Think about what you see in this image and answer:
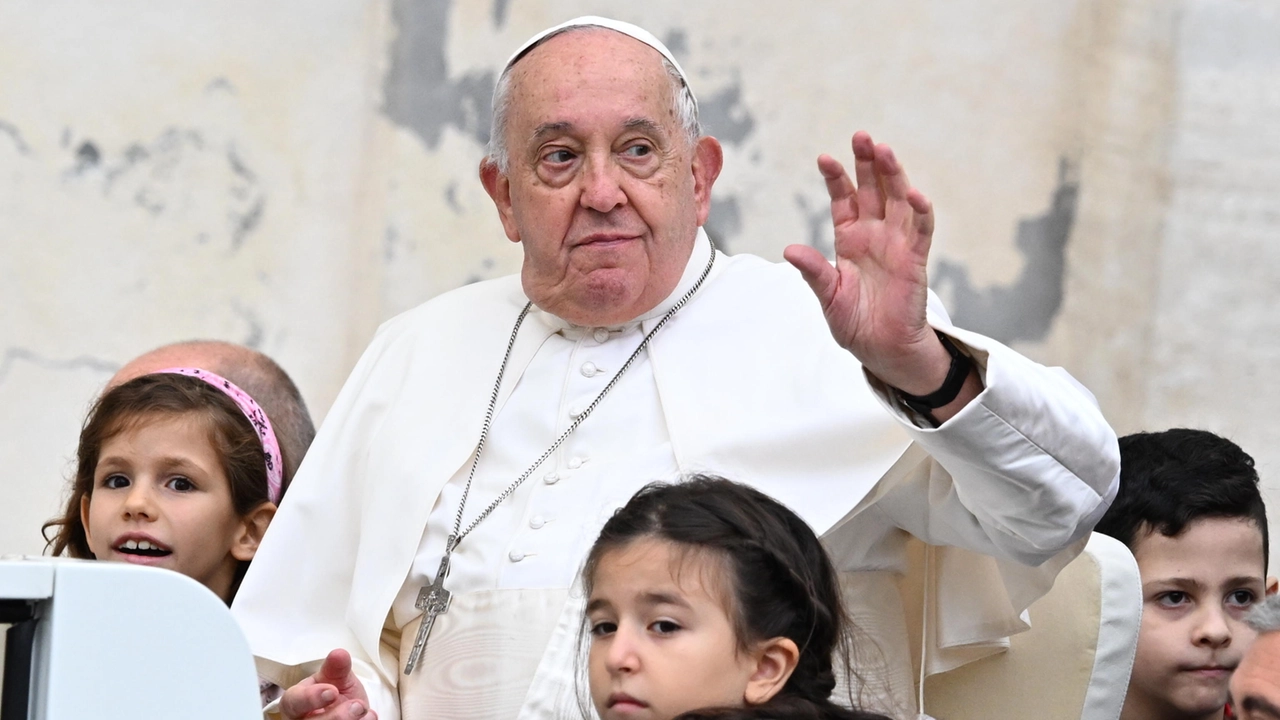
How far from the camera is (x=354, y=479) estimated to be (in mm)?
Answer: 3732

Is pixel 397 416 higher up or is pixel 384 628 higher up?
pixel 397 416

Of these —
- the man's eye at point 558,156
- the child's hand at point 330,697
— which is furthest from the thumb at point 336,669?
the man's eye at point 558,156

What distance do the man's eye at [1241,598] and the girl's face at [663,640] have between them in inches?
53.3

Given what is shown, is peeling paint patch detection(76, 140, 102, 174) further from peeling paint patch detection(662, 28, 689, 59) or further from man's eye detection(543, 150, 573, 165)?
man's eye detection(543, 150, 573, 165)

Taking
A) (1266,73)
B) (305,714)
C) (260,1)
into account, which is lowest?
(305,714)

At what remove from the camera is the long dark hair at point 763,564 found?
98.9 inches

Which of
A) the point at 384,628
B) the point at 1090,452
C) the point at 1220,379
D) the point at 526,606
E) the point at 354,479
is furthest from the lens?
the point at 1220,379

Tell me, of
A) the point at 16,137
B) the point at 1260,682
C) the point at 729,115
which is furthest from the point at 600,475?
the point at 16,137

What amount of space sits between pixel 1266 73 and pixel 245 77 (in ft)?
10.8

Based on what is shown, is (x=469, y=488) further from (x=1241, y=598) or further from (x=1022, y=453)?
(x=1241, y=598)

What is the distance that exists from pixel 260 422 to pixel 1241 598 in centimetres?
216

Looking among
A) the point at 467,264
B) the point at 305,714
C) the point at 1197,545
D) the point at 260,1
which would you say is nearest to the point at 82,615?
the point at 305,714

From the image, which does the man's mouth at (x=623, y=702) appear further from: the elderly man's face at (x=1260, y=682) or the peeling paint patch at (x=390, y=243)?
the peeling paint patch at (x=390, y=243)

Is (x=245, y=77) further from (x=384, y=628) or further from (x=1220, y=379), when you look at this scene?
(x=1220, y=379)
